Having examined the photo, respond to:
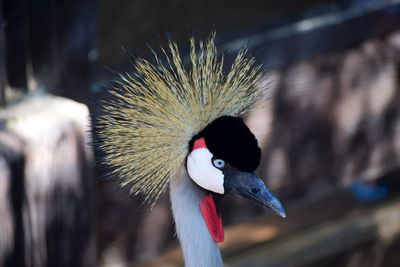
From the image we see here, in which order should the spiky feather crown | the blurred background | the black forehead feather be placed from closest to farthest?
the black forehead feather < the spiky feather crown < the blurred background

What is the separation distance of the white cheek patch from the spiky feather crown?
36mm

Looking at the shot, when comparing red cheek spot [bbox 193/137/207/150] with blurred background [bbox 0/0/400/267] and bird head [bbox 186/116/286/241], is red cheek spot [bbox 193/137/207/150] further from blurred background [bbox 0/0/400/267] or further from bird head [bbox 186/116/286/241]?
blurred background [bbox 0/0/400/267]

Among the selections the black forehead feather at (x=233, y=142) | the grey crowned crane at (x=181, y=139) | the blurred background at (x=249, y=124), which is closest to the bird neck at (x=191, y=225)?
the grey crowned crane at (x=181, y=139)

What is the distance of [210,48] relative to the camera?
1.97m

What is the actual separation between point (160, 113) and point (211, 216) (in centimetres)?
24

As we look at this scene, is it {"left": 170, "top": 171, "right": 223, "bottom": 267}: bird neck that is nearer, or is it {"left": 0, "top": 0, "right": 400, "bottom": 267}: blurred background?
{"left": 170, "top": 171, "right": 223, "bottom": 267}: bird neck

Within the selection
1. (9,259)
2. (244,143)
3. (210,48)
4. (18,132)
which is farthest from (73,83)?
(244,143)

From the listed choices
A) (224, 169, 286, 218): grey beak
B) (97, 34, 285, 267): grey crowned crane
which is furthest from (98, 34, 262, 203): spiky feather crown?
(224, 169, 286, 218): grey beak

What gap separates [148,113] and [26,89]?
0.60 m

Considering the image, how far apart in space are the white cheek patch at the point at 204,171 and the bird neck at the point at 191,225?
31mm

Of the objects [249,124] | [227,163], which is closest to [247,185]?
[227,163]

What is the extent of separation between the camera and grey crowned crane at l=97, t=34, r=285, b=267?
1907 millimetres

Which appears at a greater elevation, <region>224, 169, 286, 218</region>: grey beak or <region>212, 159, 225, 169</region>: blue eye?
<region>212, 159, 225, 169</region>: blue eye

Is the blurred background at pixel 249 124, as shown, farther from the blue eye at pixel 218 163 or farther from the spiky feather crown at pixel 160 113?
the blue eye at pixel 218 163
